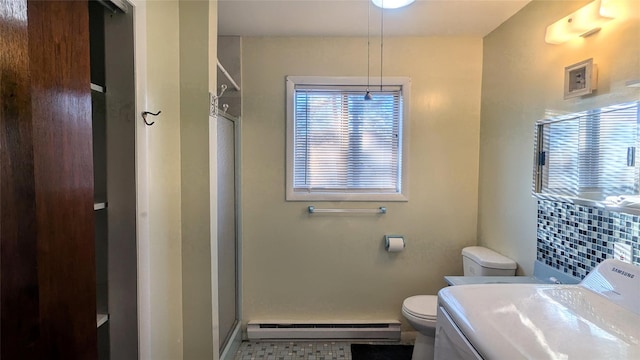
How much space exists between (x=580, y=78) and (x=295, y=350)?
2274 mm

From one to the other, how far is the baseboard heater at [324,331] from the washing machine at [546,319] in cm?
128

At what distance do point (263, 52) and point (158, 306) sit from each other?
69.1 inches

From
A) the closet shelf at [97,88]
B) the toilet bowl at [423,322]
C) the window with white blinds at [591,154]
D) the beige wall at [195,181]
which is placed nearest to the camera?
the closet shelf at [97,88]

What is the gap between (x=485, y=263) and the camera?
200cm

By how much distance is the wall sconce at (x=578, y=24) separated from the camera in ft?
4.39

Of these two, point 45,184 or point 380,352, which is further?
point 380,352

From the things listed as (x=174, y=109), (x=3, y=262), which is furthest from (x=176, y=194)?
(x=3, y=262)

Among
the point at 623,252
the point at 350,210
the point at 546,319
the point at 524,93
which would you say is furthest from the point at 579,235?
the point at 350,210

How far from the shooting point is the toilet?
1.89 m

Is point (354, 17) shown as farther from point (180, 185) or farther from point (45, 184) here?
point (45, 184)

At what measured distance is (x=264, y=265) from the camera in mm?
2426

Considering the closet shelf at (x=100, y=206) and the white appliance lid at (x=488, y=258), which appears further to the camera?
the white appliance lid at (x=488, y=258)

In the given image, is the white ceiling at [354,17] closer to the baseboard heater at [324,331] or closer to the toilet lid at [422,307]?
the toilet lid at [422,307]

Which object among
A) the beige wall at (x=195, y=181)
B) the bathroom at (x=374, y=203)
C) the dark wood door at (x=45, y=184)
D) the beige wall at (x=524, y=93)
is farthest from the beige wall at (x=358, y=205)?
the dark wood door at (x=45, y=184)
